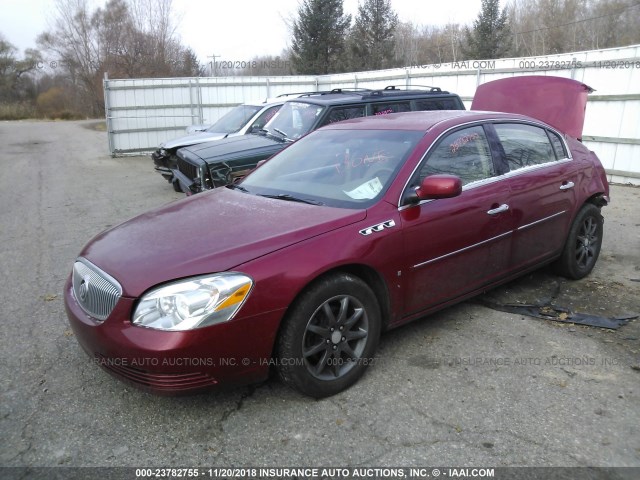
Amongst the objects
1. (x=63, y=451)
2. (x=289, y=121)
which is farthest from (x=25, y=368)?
(x=289, y=121)

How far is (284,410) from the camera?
2916 millimetres

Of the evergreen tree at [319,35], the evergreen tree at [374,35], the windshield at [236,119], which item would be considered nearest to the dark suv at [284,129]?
the windshield at [236,119]

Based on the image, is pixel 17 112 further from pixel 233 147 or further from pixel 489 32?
pixel 233 147

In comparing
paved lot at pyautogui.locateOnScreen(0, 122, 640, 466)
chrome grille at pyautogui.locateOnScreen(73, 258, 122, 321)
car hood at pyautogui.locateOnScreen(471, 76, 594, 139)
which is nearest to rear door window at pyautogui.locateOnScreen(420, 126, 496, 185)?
paved lot at pyautogui.locateOnScreen(0, 122, 640, 466)

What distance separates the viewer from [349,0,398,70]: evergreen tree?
122 ft

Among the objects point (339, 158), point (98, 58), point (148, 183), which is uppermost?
point (98, 58)

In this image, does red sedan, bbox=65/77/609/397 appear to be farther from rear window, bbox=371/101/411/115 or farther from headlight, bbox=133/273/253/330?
rear window, bbox=371/101/411/115

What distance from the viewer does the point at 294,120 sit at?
7.62m

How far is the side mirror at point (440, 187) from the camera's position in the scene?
10.5ft

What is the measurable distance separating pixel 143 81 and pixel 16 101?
132 ft

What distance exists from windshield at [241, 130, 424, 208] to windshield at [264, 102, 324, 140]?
2954 millimetres

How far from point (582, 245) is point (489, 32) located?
1399 inches

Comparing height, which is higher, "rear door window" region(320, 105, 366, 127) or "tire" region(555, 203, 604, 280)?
"rear door window" region(320, 105, 366, 127)

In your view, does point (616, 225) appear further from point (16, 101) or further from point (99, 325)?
point (16, 101)
